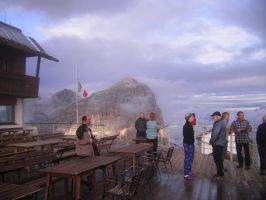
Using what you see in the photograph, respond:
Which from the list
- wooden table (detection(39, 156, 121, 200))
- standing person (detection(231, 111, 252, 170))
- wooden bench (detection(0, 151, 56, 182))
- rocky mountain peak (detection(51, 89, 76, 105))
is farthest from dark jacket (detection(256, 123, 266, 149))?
rocky mountain peak (detection(51, 89, 76, 105))

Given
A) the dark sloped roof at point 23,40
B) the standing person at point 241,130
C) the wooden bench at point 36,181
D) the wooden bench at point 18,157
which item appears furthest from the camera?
the dark sloped roof at point 23,40

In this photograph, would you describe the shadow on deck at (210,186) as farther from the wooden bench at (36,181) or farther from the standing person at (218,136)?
the wooden bench at (36,181)

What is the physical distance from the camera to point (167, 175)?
31.4ft

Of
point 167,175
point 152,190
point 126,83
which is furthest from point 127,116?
point 152,190

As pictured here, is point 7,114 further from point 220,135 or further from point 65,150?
point 220,135

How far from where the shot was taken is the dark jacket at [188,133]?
8938mm

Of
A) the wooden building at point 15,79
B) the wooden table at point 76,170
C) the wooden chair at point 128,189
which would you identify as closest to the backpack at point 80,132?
the wooden table at point 76,170

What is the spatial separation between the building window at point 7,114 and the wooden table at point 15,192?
12765 mm

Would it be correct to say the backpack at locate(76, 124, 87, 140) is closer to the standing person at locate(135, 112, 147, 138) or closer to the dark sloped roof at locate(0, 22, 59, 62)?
the standing person at locate(135, 112, 147, 138)

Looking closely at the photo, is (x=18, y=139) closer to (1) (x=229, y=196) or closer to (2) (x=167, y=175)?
(2) (x=167, y=175)

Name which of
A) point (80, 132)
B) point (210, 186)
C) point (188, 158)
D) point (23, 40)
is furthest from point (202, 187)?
point (23, 40)

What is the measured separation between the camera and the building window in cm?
1692

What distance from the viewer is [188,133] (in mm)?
8930

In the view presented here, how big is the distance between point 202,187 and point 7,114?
486 inches
